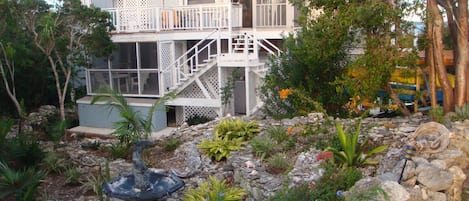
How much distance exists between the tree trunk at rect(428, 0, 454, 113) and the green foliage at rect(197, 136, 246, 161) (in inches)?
160

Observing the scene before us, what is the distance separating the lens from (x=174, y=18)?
53.3 feet

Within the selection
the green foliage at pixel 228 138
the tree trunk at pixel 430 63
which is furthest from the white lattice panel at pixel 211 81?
the tree trunk at pixel 430 63

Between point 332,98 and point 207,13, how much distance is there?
260 inches

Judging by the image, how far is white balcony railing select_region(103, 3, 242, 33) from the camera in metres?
15.7

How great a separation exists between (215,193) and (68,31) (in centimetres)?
970

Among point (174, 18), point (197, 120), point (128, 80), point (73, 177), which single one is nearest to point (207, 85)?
point (197, 120)

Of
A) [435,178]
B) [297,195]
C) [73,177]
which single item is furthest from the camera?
[73,177]

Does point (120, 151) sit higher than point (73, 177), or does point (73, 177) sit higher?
point (120, 151)

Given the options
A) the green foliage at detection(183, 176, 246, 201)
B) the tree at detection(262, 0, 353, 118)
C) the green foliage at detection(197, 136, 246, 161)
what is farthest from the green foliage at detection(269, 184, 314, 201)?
the tree at detection(262, 0, 353, 118)

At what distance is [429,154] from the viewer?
253 inches

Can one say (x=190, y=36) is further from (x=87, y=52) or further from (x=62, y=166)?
(x=62, y=166)

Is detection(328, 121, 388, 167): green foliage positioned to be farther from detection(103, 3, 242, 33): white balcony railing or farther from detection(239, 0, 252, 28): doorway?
detection(239, 0, 252, 28): doorway

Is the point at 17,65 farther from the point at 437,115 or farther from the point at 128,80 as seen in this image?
the point at 437,115

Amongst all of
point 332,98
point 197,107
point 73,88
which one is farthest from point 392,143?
point 73,88
